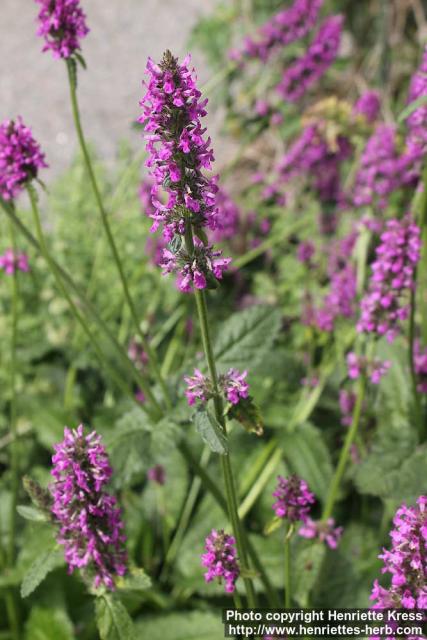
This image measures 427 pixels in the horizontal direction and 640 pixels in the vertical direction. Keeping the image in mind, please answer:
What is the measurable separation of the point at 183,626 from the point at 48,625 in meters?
0.54

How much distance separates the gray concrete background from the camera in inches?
233

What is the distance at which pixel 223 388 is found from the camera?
167 cm

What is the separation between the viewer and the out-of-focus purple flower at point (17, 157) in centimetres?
217

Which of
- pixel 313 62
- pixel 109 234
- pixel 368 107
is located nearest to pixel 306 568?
pixel 109 234

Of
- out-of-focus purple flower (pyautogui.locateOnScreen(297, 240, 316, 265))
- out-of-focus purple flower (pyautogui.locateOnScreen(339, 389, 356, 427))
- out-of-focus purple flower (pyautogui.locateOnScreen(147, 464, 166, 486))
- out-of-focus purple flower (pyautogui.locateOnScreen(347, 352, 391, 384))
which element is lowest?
out-of-focus purple flower (pyautogui.locateOnScreen(147, 464, 166, 486))

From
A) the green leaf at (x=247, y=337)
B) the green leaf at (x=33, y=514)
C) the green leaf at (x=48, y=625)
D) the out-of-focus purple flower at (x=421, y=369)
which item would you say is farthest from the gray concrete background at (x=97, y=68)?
the green leaf at (x=33, y=514)

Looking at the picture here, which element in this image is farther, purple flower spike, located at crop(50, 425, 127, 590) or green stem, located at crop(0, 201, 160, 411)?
green stem, located at crop(0, 201, 160, 411)

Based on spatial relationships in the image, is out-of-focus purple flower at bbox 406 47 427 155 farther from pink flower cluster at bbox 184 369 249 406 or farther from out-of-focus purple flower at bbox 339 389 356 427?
pink flower cluster at bbox 184 369 249 406

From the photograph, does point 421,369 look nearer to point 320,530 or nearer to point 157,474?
point 320,530

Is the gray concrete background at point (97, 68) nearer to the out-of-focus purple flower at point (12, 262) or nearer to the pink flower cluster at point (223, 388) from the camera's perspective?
the out-of-focus purple flower at point (12, 262)

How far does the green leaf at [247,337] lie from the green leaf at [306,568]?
0.66 meters

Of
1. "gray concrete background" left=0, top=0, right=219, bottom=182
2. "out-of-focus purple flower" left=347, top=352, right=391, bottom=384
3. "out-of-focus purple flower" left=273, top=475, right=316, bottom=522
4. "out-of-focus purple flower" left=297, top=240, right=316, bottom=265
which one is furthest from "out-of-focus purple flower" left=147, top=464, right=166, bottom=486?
"gray concrete background" left=0, top=0, right=219, bottom=182

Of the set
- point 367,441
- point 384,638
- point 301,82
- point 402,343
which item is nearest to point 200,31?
point 301,82

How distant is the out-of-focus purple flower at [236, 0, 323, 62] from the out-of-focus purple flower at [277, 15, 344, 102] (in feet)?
0.36
